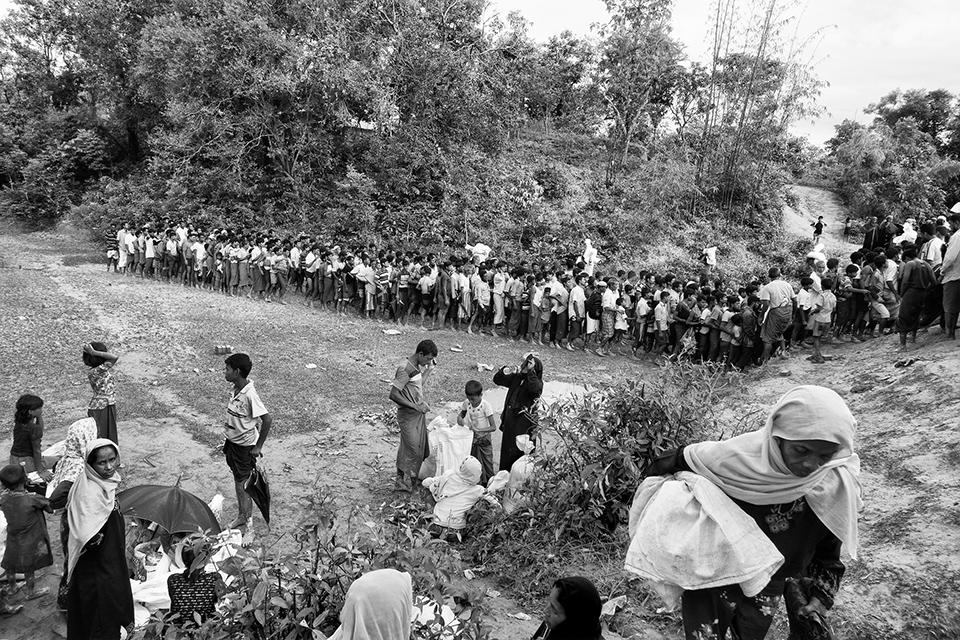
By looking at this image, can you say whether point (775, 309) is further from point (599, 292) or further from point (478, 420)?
point (478, 420)

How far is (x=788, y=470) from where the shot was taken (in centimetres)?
204

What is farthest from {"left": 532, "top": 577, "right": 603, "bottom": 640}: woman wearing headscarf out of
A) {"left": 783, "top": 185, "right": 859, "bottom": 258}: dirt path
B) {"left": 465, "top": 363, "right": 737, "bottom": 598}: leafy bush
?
{"left": 783, "top": 185, "right": 859, "bottom": 258}: dirt path

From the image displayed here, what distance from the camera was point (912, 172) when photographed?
18.4 meters

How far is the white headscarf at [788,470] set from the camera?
1951 mm

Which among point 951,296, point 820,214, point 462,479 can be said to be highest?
point 820,214

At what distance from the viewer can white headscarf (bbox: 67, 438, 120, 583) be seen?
3447 millimetres

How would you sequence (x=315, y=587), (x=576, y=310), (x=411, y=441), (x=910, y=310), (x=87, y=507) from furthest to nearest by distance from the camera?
(x=576, y=310) < (x=910, y=310) < (x=411, y=441) < (x=87, y=507) < (x=315, y=587)

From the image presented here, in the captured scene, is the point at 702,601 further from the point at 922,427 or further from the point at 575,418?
the point at 922,427

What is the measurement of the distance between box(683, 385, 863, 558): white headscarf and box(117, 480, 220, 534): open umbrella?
328cm

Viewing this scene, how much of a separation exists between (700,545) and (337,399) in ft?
22.6

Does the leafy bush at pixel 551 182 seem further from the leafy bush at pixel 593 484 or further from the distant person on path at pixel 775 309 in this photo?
the leafy bush at pixel 593 484

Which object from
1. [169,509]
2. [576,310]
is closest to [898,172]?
[576,310]

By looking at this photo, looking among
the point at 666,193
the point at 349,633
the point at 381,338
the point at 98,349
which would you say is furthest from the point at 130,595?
the point at 666,193

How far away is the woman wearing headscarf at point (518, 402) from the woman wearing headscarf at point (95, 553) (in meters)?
3.23
